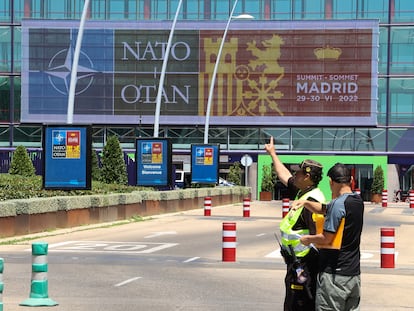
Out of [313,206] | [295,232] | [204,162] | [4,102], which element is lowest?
[204,162]

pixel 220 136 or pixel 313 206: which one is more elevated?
pixel 313 206

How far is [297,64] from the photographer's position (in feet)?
306

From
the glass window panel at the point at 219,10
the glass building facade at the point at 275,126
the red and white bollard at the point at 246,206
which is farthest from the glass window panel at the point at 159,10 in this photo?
the red and white bollard at the point at 246,206

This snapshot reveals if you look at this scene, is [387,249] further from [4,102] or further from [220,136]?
[4,102]

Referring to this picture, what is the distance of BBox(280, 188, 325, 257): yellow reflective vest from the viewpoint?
906cm

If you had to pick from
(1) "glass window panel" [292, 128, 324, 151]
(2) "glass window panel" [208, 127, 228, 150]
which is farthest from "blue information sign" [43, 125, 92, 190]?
(1) "glass window panel" [292, 128, 324, 151]

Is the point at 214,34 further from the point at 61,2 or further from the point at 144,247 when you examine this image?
the point at 144,247

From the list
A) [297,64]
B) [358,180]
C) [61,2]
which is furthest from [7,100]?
[358,180]

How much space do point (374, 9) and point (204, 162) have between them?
38810mm

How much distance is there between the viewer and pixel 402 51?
94.1 m

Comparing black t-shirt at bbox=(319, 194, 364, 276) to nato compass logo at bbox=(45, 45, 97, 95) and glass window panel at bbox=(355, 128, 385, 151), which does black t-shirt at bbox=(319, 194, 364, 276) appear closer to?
glass window panel at bbox=(355, 128, 385, 151)

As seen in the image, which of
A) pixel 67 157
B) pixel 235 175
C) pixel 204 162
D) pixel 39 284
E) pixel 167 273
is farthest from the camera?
pixel 235 175

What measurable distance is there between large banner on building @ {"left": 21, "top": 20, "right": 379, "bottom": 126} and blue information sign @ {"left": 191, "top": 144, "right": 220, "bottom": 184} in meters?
31.7

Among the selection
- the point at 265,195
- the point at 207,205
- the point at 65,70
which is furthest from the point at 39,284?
the point at 65,70
